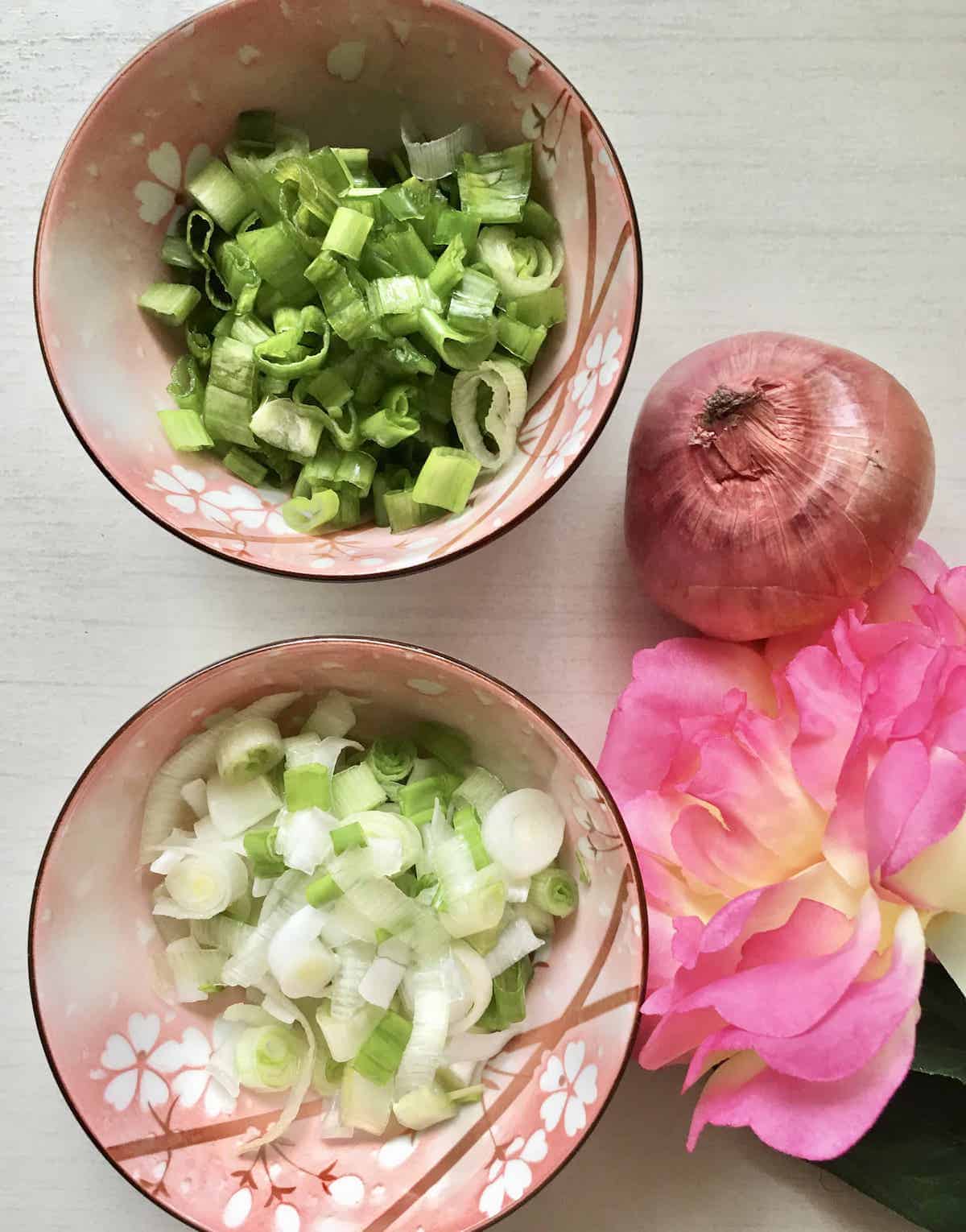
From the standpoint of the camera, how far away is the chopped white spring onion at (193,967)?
3.10 ft

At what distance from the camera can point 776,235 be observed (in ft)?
3.33

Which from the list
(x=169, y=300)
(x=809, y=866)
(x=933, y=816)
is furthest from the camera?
(x=169, y=300)

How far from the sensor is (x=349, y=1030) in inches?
35.4

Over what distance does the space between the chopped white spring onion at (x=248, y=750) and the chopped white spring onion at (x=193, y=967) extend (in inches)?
5.8

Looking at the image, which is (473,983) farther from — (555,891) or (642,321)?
(642,321)

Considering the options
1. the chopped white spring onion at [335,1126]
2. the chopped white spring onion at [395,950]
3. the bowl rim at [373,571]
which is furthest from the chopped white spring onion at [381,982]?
the bowl rim at [373,571]

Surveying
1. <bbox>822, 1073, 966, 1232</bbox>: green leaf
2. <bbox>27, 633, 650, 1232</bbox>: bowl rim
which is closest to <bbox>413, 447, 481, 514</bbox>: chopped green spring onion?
<bbox>27, 633, 650, 1232</bbox>: bowl rim

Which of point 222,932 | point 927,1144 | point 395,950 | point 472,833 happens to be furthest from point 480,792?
point 927,1144

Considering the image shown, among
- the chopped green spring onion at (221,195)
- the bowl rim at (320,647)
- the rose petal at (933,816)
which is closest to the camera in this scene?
the rose petal at (933,816)

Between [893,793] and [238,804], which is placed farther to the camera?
[238,804]

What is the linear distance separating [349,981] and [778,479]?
0.53 meters

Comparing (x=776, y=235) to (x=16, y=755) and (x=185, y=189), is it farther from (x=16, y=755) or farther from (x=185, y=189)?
(x=16, y=755)

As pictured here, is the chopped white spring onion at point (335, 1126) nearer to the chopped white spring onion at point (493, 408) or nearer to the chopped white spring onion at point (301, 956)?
the chopped white spring onion at point (301, 956)

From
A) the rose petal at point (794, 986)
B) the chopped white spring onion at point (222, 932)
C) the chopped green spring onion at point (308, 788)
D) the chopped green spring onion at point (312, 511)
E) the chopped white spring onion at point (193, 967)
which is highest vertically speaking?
the chopped green spring onion at point (312, 511)
